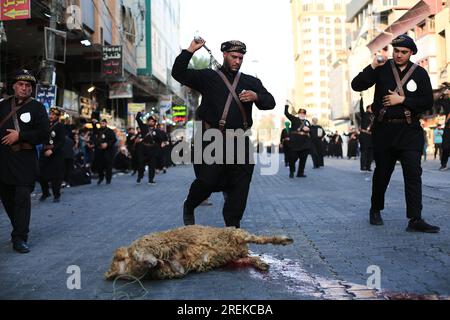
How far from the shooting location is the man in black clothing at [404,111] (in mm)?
6090

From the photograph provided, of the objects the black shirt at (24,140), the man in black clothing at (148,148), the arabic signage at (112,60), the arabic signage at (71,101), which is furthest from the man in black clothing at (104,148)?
the black shirt at (24,140)

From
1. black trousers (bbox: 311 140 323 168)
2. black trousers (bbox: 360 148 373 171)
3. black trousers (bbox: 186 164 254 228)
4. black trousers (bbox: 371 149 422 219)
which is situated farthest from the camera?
black trousers (bbox: 311 140 323 168)

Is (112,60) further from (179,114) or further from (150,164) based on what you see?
(179,114)

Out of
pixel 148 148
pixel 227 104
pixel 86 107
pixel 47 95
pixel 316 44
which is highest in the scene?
pixel 316 44

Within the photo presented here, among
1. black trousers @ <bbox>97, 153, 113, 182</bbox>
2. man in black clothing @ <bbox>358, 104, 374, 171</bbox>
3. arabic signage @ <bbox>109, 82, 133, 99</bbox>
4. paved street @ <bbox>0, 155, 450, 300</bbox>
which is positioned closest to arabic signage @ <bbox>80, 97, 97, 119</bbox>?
arabic signage @ <bbox>109, 82, 133, 99</bbox>

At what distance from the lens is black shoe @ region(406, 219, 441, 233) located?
6.00 meters

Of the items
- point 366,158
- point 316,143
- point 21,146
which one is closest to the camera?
point 21,146

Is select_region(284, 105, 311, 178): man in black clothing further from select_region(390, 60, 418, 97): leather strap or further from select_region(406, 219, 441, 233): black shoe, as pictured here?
select_region(406, 219, 441, 233): black shoe

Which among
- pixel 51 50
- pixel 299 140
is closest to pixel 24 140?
pixel 51 50

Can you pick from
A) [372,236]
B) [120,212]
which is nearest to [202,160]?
[372,236]

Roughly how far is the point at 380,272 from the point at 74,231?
4.05 m

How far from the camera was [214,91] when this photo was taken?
5.40 m

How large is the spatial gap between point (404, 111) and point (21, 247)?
13.4 feet
